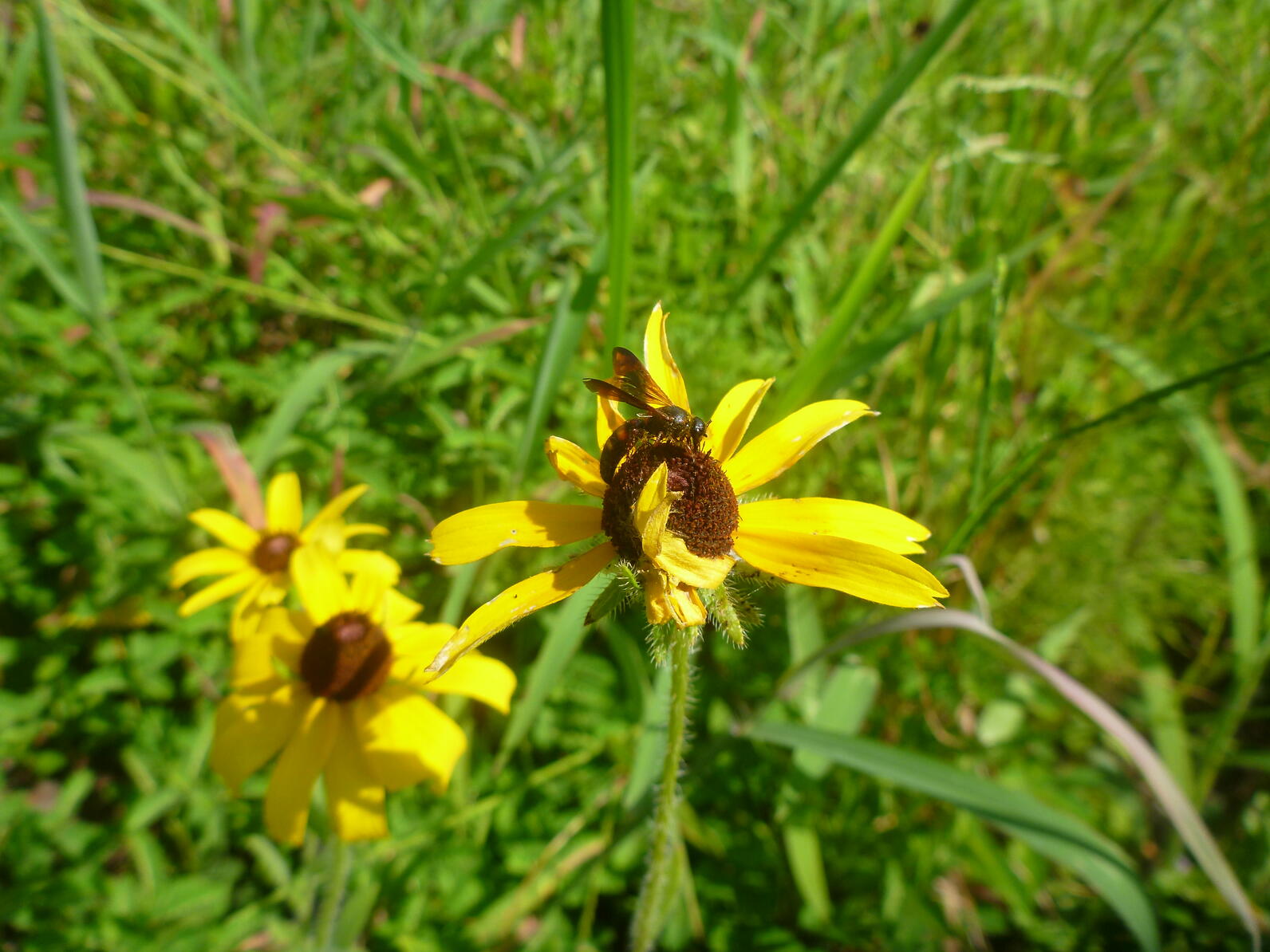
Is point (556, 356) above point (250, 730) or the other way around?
above

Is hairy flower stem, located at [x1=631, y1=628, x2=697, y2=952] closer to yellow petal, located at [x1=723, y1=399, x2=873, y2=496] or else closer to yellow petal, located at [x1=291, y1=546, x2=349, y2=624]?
yellow petal, located at [x1=723, y1=399, x2=873, y2=496]

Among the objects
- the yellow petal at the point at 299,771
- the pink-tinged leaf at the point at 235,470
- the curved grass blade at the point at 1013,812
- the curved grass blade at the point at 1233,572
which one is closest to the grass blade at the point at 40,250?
the pink-tinged leaf at the point at 235,470

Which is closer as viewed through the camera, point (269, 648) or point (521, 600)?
point (521, 600)

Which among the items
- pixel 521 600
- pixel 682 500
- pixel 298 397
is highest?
pixel 682 500

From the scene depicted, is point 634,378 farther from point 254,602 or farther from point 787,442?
point 254,602

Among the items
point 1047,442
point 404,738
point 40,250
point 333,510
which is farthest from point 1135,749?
point 40,250

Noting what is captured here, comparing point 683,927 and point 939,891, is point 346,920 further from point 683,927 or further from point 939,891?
point 939,891

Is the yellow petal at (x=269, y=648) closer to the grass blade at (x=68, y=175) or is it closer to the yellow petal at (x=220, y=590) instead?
the yellow petal at (x=220, y=590)

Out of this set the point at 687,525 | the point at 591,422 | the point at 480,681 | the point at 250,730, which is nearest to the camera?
the point at 687,525
